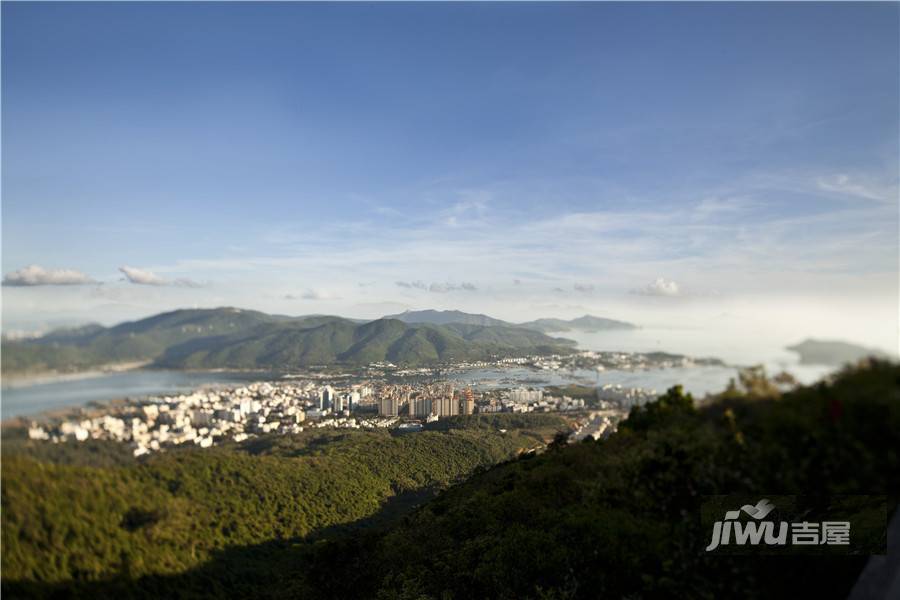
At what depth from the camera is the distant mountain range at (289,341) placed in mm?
8930

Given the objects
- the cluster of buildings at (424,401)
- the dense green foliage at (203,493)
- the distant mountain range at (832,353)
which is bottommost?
the dense green foliage at (203,493)

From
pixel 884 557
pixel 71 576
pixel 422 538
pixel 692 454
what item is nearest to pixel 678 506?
pixel 692 454

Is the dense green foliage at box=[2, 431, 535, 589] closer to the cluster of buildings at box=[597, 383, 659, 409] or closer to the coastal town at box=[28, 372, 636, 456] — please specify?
the coastal town at box=[28, 372, 636, 456]

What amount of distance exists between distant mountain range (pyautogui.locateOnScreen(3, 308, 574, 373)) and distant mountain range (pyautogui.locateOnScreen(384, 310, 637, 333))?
0.14m

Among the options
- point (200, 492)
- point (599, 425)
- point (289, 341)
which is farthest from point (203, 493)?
point (599, 425)

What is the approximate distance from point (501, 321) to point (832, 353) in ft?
27.6

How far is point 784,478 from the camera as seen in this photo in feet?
15.9

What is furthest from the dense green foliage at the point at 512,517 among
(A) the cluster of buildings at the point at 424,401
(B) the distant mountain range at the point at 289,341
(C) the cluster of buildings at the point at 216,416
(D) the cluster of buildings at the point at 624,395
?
(B) the distant mountain range at the point at 289,341

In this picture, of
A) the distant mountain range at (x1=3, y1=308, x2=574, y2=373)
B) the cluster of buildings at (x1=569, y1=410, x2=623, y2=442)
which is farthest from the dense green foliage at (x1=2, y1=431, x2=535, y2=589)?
the cluster of buildings at (x1=569, y1=410, x2=623, y2=442)

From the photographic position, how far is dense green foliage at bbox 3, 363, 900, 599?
4609 mm

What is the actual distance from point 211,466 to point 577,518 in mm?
6364

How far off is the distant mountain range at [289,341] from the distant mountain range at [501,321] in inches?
5.6

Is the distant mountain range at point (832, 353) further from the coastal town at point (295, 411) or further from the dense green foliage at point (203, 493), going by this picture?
the dense green foliage at point (203, 493)

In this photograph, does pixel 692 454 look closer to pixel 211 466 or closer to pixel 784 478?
pixel 784 478
